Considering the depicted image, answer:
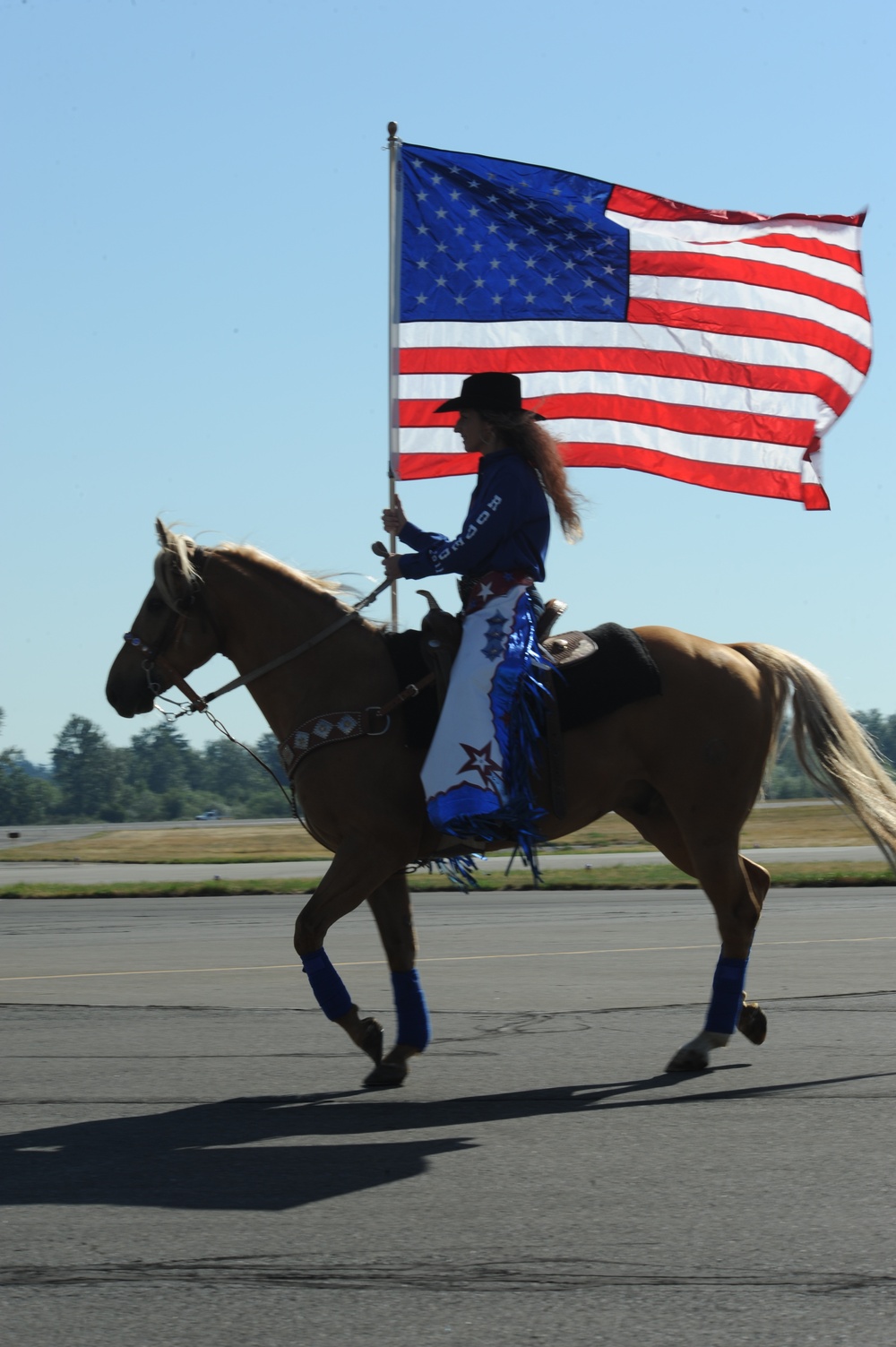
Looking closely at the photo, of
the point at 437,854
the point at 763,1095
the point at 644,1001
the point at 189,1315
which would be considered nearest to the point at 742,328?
the point at 644,1001

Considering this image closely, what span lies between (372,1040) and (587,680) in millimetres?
1918

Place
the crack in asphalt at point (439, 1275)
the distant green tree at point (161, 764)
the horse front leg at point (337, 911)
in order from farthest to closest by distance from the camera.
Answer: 1. the distant green tree at point (161, 764)
2. the horse front leg at point (337, 911)
3. the crack in asphalt at point (439, 1275)

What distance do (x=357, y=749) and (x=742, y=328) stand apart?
6.31 m

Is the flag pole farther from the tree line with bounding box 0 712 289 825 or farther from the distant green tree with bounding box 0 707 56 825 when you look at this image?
the distant green tree with bounding box 0 707 56 825

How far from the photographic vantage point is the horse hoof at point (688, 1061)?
745 centimetres

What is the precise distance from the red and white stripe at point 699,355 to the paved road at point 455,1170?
151 inches

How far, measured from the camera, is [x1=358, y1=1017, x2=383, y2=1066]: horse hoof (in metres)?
7.41

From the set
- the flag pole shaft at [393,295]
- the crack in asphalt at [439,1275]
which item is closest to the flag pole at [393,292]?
the flag pole shaft at [393,295]

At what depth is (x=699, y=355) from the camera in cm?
1223

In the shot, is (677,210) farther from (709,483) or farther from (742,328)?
(709,483)

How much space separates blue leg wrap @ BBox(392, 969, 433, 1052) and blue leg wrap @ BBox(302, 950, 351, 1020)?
0.89ft

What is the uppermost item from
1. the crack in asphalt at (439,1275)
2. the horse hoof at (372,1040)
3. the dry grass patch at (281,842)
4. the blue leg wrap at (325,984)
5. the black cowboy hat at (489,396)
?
the black cowboy hat at (489,396)

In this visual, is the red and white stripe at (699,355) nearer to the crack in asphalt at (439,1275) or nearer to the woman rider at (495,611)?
the woman rider at (495,611)

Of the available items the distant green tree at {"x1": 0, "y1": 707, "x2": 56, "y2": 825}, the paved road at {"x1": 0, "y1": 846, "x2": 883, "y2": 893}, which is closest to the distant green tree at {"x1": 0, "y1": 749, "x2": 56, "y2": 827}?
the distant green tree at {"x1": 0, "y1": 707, "x2": 56, "y2": 825}
